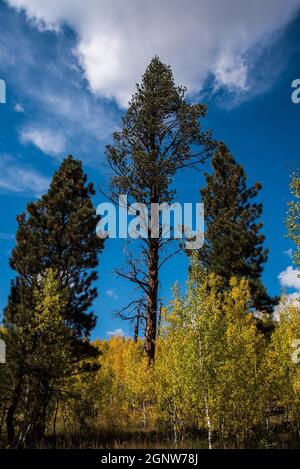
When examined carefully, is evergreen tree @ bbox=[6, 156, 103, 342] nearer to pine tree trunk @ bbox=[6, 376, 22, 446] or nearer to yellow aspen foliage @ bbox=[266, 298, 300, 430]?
pine tree trunk @ bbox=[6, 376, 22, 446]

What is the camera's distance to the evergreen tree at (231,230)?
2695cm

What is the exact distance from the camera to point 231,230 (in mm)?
28375

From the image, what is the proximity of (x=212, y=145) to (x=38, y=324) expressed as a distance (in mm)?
14159

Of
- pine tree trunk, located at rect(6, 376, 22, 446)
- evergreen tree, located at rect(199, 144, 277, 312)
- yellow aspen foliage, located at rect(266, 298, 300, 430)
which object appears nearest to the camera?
pine tree trunk, located at rect(6, 376, 22, 446)

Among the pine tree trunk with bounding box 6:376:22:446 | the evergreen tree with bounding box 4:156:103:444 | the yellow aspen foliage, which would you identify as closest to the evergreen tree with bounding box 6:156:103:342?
the evergreen tree with bounding box 4:156:103:444

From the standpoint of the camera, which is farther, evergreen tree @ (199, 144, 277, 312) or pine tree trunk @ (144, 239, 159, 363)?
evergreen tree @ (199, 144, 277, 312)

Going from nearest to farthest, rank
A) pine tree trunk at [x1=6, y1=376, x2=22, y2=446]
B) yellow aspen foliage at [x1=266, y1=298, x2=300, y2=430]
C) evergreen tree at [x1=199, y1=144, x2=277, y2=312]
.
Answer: pine tree trunk at [x1=6, y1=376, x2=22, y2=446], yellow aspen foliage at [x1=266, y1=298, x2=300, y2=430], evergreen tree at [x1=199, y1=144, x2=277, y2=312]

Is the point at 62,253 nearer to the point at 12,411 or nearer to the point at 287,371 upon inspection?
the point at 12,411

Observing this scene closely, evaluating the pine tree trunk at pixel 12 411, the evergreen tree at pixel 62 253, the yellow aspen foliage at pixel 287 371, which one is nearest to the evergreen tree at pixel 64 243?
the evergreen tree at pixel 62 253

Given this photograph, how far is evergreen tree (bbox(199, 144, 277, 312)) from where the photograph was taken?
1061 inches

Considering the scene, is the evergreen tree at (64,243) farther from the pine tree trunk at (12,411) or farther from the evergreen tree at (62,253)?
the pine tree trunk at (12,411)

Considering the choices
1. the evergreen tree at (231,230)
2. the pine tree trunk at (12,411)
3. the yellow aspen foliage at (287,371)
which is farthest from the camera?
the evergreen tree at (231,230)
